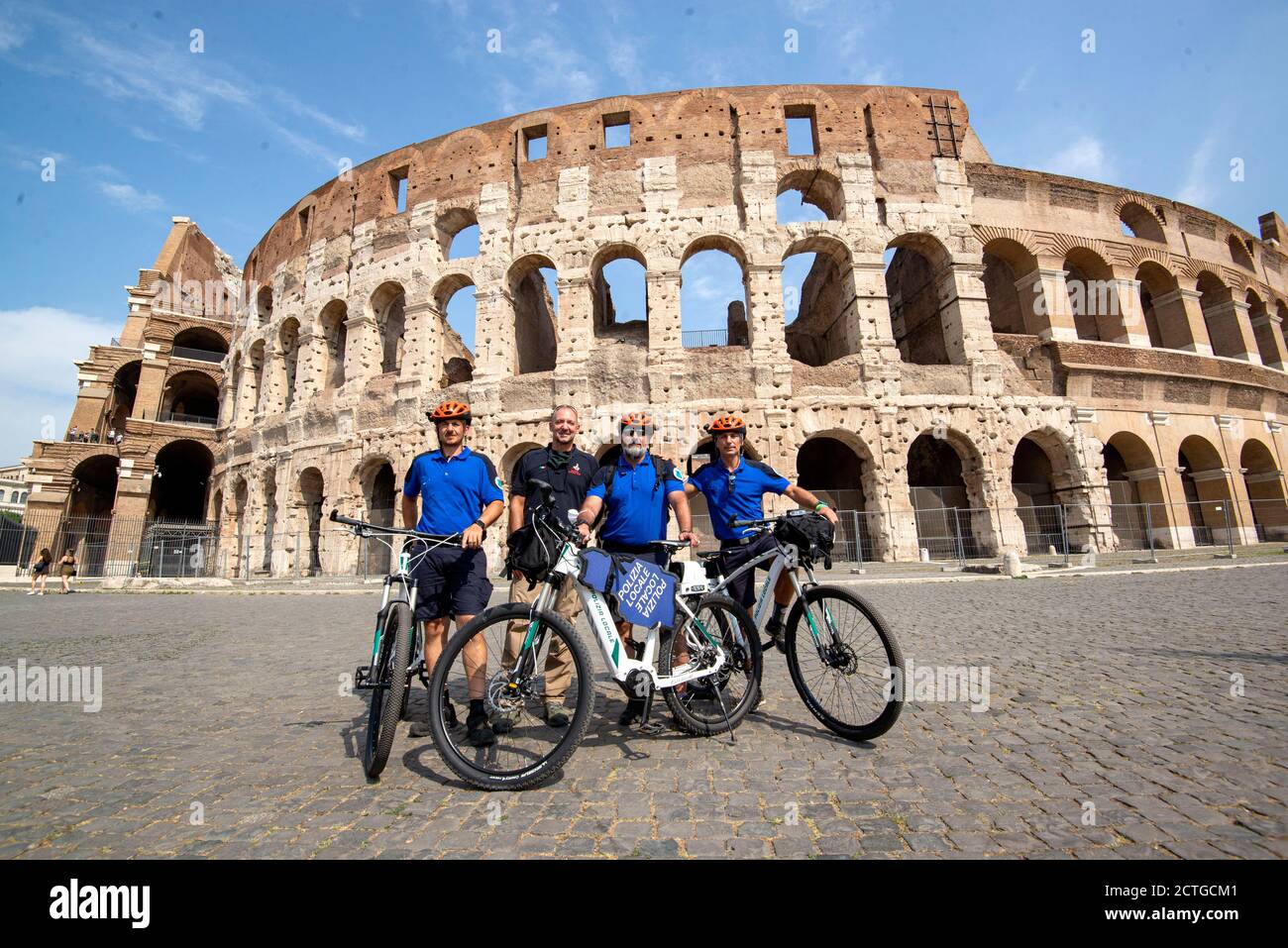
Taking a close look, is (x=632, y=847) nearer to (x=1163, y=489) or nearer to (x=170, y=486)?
(x=1163, y=489)

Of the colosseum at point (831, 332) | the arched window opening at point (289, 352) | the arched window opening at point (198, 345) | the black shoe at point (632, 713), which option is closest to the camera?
the black shoe at point (632, 713)

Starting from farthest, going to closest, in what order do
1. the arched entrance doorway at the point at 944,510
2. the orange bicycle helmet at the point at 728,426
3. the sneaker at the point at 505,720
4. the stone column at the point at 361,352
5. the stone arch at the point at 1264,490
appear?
the stone column at the point at 361,352 < the stone arch at the point at 1264,490 < the arched entrance doorway at the point at 944,510 < the orange bicycle helmet at the point at 728,426 < the sneaker at the point at 505,720

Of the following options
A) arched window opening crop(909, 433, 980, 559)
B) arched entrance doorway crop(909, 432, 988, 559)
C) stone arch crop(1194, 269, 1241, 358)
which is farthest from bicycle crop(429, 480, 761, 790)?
stone arch crop(1194, 269, 1241, 358)

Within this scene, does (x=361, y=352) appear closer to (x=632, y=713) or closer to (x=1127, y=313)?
(x=632, y=713)

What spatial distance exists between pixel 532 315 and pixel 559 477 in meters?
17.4

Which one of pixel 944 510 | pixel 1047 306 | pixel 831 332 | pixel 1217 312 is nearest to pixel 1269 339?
pixel 1217 312

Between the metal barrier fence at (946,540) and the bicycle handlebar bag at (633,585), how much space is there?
8181mm

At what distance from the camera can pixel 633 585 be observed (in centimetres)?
297

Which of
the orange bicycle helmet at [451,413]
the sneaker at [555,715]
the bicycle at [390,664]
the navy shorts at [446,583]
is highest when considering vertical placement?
the orange bicycle helmet at [451,413]

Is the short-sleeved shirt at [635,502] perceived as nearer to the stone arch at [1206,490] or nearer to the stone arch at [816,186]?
the stone arch at [816,186]

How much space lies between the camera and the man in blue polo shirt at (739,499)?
351cm

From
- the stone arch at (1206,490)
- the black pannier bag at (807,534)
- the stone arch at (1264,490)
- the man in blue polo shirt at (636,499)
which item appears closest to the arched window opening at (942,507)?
the stone arch at (1206,490)

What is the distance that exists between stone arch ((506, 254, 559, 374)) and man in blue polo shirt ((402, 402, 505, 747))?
13521mm

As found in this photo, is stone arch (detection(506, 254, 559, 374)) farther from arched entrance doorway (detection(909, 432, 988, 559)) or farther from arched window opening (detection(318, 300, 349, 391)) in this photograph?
arched entrance doorway (detection(909, 432, 988, 559))
